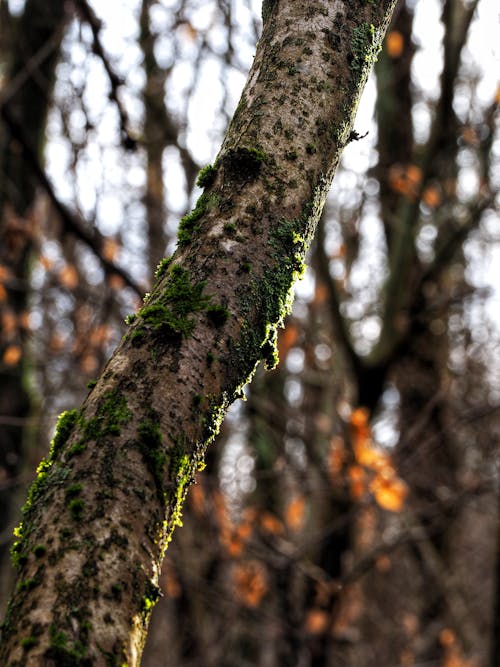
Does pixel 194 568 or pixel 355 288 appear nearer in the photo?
pixel 194 568

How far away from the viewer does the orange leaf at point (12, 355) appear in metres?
5.29

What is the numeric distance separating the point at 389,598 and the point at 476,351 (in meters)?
4.78

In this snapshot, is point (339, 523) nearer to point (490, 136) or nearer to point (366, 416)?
point (366, 416)

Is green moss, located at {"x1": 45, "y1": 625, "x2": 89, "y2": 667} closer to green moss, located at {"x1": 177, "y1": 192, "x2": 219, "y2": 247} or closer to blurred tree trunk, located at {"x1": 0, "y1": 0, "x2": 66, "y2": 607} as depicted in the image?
green moss, located at {"x1": 177, "y1": 192, "x2": 219, "y2": 247}

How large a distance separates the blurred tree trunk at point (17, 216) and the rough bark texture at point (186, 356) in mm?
4217

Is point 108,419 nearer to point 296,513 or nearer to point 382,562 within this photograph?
point 296,513

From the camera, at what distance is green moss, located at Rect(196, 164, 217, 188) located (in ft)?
4.12

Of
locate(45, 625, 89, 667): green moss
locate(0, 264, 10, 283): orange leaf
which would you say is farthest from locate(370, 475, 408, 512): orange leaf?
locate(45, 625, 89, 667): green moss

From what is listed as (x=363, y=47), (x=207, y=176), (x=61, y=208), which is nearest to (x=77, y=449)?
(x=207, y=176)

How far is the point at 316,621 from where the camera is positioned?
207 inches

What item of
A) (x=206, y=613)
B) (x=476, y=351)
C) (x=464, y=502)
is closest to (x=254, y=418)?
(x=464, y=502)

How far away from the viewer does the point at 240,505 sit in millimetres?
7797

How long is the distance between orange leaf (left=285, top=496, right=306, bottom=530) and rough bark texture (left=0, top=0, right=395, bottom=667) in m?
5.38

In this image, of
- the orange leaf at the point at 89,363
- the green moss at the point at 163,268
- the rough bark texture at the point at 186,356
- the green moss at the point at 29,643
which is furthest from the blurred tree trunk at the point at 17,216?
the green moss at the point at 29,643
